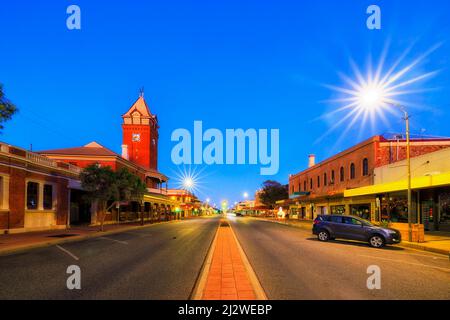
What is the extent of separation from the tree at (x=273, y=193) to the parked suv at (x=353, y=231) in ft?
295

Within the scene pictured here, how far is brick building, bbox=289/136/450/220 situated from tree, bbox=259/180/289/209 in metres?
50.9

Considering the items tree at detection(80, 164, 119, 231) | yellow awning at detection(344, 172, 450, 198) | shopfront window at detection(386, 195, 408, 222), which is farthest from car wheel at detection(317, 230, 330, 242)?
tree at detection(80, 164, 119, 231)

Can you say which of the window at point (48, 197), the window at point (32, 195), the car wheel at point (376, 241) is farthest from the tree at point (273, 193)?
the car wheel at point (376, 241)

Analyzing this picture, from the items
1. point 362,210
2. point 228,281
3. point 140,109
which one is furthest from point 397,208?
point 140,109

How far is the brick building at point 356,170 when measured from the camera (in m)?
34.1

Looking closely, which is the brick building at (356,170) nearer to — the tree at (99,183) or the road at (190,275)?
the road at (190,275)

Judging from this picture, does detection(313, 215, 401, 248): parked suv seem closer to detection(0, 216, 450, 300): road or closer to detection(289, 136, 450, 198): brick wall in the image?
detection(0, 216, 450, 300): road

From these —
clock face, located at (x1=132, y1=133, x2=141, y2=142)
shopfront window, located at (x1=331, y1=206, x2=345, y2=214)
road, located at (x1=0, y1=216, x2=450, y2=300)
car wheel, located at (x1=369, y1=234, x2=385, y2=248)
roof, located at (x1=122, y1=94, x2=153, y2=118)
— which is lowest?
shopfront window, located at (x1=331, y1=206, x2=345, y2=214)

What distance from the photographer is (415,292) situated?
7.92 meters

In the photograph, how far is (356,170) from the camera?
1574 inches

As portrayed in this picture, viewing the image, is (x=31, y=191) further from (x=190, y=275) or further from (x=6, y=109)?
(x=190, y=275)

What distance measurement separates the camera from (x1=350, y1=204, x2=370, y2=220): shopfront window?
36.1 meters
